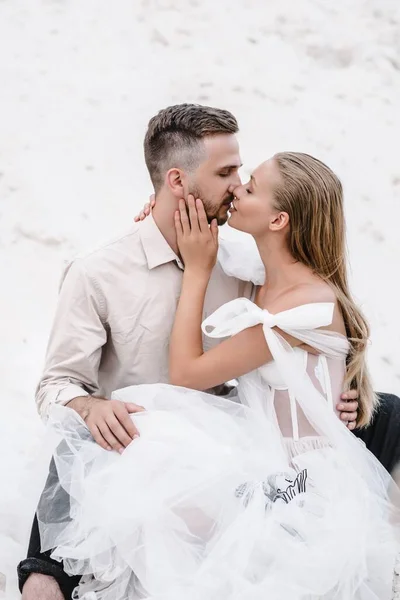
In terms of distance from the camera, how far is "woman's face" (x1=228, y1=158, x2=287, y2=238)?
6.95 feet

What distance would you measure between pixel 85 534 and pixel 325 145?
286cm

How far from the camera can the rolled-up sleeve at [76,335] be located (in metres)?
2.18

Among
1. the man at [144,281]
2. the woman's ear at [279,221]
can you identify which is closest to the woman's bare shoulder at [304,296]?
the woman's ear at [279,221]

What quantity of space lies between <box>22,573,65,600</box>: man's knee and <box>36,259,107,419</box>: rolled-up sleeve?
43 cm

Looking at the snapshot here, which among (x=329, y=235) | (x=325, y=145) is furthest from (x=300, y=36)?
(x=329, y=235)

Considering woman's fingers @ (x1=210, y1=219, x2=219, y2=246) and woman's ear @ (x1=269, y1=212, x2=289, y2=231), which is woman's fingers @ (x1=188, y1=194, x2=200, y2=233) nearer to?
woman's fingers @ (x1=210, y1=219, x2=219, y2=246)

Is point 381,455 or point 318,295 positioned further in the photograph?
point 381,455

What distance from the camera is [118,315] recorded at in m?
Result: 2.22

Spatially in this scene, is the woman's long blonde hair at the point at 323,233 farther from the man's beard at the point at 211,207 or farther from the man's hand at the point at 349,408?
the man's beard at the point at 211,207

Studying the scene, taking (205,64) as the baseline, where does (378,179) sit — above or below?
below

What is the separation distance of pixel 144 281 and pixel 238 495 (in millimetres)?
642

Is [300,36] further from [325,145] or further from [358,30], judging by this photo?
[325,145]

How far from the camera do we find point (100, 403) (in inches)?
78.9

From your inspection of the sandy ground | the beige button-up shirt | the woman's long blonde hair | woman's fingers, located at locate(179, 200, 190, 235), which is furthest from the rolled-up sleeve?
the sandy ground
